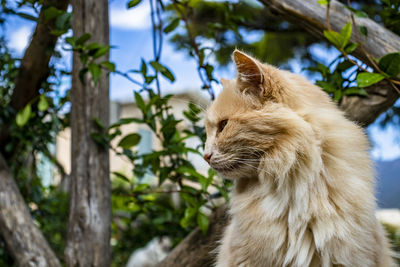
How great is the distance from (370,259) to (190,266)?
1.04 metres

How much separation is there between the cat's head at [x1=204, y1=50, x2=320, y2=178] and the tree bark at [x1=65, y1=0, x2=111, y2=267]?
2.84ft

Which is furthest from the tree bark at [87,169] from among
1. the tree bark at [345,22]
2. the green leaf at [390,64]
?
the green leaf at [390,64]

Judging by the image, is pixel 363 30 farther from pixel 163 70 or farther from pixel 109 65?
pixel 109 65

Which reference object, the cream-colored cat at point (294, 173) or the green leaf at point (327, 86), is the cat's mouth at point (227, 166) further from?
the green leaf at point (327, 86)

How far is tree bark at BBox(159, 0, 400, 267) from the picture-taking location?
6.18 feet

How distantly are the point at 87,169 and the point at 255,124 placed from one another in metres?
1.12

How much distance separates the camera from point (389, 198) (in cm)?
328

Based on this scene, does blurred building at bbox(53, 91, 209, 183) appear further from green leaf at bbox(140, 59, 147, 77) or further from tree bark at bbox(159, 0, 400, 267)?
tree bark at bbox(159, 0, 400, 267)

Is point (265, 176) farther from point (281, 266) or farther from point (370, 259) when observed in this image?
point (370, 259)

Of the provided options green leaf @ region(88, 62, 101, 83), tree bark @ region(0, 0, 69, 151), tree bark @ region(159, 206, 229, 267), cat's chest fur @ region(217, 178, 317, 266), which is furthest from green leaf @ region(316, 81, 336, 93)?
tree bark @ region(0, 0, 69, 151)

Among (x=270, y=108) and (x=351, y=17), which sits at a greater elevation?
(x=351, y=17)

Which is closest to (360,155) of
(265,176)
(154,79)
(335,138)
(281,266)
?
(335,138)

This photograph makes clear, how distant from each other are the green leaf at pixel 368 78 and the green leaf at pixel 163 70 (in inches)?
36.6

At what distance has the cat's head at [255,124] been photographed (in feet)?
4.56
